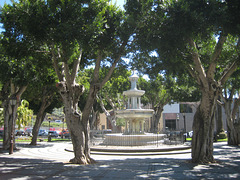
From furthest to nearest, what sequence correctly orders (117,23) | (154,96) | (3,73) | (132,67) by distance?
(154,96) → (3,73) → (132,67) → (117,23)

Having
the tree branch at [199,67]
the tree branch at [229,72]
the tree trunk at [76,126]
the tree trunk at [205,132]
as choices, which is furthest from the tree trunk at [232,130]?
the tree trunk at [76,126]

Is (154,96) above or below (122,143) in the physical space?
above

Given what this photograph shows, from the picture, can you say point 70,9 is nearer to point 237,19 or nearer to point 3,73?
point 237,19

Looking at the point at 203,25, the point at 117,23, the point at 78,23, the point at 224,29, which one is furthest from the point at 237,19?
the point at 78,23

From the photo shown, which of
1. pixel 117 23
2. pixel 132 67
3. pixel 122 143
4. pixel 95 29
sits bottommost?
pixel 122 143

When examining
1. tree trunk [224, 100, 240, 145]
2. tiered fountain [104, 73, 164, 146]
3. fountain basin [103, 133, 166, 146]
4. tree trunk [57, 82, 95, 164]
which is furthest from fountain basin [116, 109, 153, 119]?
tree trunk [57, 82, 95, 164]

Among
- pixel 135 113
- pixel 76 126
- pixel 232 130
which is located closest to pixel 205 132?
pixel 76 126

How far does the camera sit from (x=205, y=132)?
33.5 ft

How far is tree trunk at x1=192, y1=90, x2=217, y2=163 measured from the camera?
10211 mm

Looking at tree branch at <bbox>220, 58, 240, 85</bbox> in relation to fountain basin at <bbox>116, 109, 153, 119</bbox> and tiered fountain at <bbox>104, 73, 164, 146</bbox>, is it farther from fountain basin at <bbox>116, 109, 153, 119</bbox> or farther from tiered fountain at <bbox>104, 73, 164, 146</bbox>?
fountain basin at <bbox>116, 109, 153, 119</bbox>

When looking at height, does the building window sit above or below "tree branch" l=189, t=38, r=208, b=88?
below

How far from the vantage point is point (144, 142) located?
1698 centimetres

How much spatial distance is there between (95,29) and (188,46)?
4.76 meters

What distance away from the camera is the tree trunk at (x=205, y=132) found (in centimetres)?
1021
